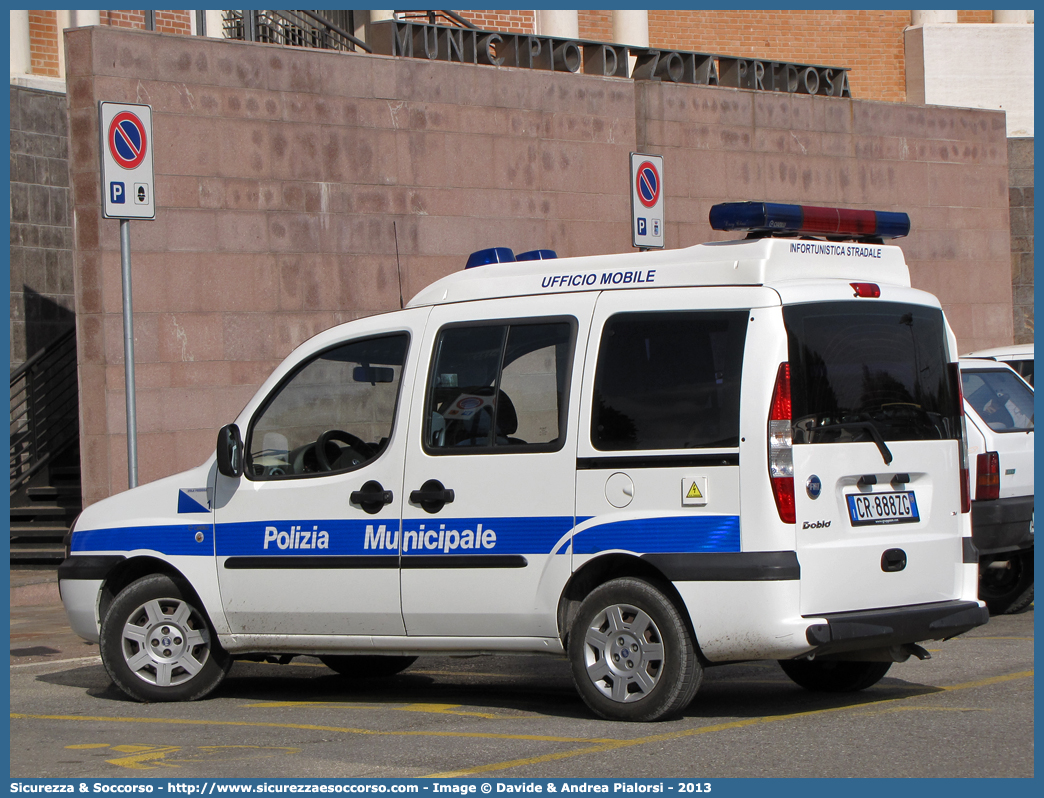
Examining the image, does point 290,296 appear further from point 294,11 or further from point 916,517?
point 916,517

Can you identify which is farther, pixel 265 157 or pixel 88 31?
pixel 265 157

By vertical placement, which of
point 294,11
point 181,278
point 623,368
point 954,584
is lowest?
point 954,584

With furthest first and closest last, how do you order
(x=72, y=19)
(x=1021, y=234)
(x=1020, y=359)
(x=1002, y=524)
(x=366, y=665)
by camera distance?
(x=1021, y=234) < (x=72, y=19) < (x=1020, y=359) < (x=1002, y=524) < (x=366, y=665)

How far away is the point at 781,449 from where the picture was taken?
258 inches

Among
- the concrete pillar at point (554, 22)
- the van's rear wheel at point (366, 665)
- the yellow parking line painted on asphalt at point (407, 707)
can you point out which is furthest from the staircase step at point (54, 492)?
the concrete pillar at point (554, 22)

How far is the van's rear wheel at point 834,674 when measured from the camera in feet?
25.4

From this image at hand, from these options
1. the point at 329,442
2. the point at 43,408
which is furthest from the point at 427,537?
the point at 43,408

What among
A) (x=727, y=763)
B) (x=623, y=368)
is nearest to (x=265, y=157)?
(x=623, y=368)

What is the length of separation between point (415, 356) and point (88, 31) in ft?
25.1

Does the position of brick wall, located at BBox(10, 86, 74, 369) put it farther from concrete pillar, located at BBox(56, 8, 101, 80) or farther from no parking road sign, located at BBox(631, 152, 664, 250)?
no parking road sign, located at BBox(631, 152, 664, 250)

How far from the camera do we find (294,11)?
730 inches

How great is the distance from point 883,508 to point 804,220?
145 centimetres

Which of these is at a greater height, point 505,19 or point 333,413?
point 505,19

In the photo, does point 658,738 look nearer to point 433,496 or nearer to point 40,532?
point 433,496
